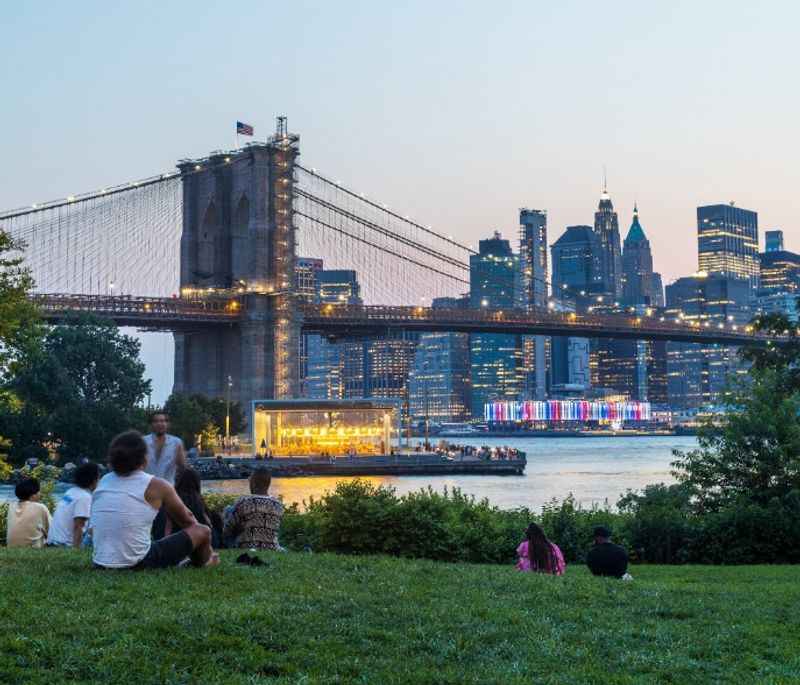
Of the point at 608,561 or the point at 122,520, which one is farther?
the point at 608,561

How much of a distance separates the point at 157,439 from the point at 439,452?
65.4 meters

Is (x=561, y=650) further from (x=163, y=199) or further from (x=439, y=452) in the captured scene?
(x=163, y=199)

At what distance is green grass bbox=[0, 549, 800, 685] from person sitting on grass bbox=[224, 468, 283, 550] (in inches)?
80.9

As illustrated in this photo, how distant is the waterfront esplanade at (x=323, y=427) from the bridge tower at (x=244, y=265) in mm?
5752

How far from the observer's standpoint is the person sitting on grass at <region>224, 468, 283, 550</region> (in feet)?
39.1

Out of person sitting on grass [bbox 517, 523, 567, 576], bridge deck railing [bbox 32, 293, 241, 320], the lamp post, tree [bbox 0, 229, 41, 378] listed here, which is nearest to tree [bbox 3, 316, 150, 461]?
bridge deck railing [bbox 32, 293, 241, 320]

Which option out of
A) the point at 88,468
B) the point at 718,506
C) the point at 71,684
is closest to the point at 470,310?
the point at 718,506

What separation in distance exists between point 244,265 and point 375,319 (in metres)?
9.11

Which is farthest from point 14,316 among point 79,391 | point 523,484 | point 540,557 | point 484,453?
point 484,453

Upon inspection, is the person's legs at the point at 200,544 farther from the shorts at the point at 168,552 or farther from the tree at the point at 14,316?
the tree at the point at 14,316

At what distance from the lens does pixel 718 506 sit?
66.7 feet

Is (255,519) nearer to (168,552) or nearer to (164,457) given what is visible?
(164,457)

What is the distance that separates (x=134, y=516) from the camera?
860cm

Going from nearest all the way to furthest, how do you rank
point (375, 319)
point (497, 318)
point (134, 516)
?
point (134, 516), point (375, 319), point (497, 318)
